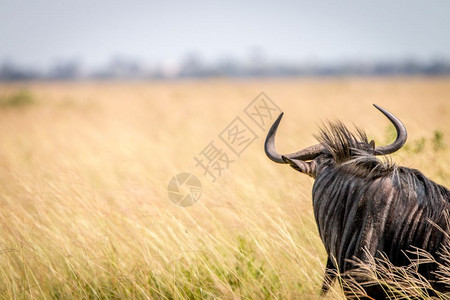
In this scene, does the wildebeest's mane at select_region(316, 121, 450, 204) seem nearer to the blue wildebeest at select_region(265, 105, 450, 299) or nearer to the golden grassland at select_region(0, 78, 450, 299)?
the blue wildebeest at select_region(265, 105, 450, 299)

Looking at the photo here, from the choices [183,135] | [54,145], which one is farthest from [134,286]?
[183,135]

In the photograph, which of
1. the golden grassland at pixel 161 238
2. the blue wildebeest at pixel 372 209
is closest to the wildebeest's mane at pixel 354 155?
the blue wildebeest at pixel 372 209

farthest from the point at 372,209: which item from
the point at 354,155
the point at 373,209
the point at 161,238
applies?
the point at 161,238

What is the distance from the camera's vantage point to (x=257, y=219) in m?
3.78

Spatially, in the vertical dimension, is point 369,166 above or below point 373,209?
above

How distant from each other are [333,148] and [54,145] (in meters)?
8.68

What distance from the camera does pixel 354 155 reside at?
2.56m

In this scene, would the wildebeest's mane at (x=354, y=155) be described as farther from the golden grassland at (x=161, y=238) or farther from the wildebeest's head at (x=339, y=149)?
the golden grassland at (x=161, y=238)

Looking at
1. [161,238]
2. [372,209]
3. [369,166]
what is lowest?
[161,238]

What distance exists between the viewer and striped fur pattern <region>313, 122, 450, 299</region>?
90.2 inches

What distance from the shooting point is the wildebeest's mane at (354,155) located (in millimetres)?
2443

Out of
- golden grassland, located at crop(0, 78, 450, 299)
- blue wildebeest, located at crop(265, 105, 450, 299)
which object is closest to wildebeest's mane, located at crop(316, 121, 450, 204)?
blue wildebeest, located at crop(265, 105, 450, 299)

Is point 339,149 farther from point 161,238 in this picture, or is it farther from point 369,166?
point 161,238

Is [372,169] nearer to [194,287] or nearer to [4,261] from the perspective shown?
[194,287]
